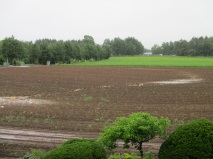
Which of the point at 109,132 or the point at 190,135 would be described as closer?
the point at 190,135

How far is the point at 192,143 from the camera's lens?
22.1 feet

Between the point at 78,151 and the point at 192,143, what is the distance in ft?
8.34

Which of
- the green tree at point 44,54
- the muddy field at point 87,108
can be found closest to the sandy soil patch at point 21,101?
the muddy field at point 87,108

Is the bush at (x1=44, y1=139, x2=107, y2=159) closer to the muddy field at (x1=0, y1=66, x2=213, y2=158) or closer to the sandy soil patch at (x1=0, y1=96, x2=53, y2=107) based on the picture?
the muddy field at (x1=0, y1=66, x2=213, y2=158)

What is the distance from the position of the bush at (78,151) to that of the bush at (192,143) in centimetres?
159

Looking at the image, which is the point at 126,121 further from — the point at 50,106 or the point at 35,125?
the point at 50,106

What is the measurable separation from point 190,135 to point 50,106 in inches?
566

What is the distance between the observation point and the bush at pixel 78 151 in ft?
21.2

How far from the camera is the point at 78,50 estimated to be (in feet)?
365

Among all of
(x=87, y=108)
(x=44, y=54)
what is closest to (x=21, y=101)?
(x=87, y=108)

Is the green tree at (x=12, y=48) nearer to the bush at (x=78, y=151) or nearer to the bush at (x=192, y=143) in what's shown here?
the bush at (x=78, y=151)

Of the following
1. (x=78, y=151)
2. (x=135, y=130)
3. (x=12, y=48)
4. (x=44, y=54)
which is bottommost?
(x=78, y=151)

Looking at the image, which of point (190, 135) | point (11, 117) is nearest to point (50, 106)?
point (11, 117)

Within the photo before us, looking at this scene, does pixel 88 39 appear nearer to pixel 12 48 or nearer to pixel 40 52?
pixel 40 52
